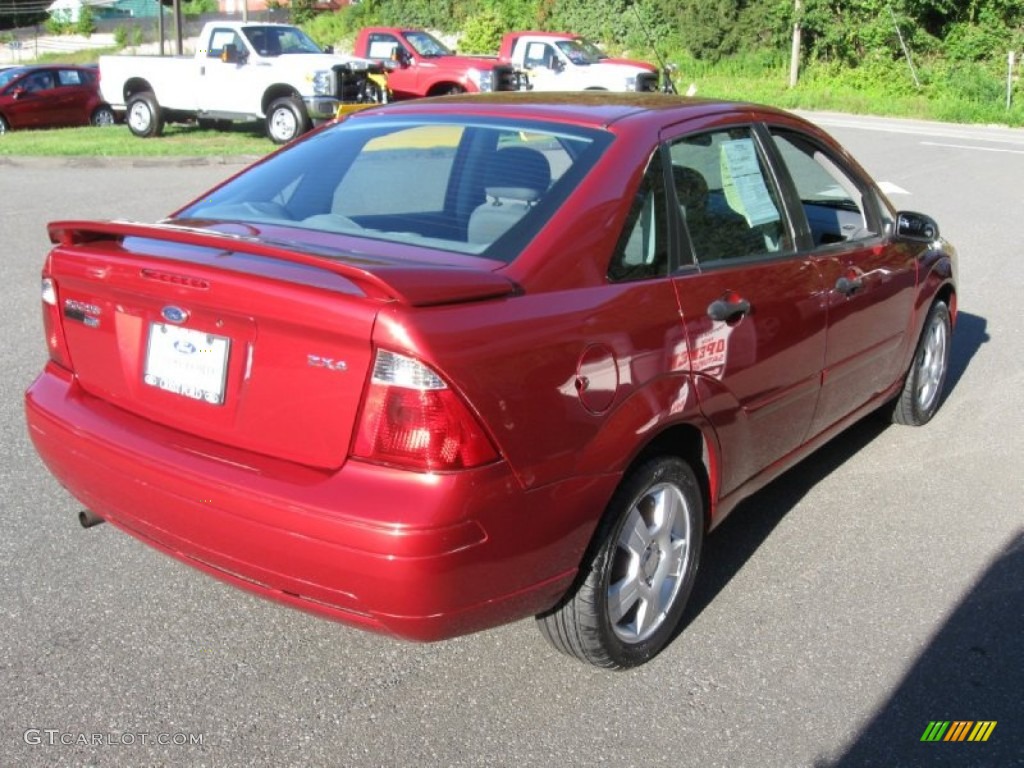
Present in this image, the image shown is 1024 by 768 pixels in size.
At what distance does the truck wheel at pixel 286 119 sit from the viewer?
18.8 metres

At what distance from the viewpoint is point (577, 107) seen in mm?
3889

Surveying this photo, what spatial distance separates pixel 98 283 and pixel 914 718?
2679mm

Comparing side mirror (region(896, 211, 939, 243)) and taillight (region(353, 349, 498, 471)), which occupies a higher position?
side mirror (region(896, 211, 939, 243))

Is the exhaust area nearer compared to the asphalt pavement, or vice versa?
the asphalt pavement

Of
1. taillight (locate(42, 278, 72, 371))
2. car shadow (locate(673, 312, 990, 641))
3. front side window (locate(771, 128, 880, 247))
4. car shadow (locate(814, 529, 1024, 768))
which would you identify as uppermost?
front side window (locate(771, 128, 880, 247))

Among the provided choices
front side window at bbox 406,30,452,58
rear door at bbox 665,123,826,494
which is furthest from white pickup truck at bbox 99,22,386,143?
rear door at bbox 665,123,826,494

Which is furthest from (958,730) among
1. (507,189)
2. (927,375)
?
(927,375)

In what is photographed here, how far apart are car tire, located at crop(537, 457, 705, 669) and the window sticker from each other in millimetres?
1051


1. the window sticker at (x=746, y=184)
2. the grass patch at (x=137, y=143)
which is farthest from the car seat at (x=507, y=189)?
the grass patch at (x=137, y=143)

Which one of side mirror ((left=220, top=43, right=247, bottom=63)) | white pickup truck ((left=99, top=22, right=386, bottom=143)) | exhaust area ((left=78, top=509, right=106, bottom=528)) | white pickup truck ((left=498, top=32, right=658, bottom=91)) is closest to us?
exhaust area ((left=78, top=509, right=106, bottom=528))

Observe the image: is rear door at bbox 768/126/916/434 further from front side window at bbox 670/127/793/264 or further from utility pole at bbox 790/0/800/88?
utility pole at bbox 790/0/800/88

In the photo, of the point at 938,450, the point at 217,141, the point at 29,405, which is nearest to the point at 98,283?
the point at 29,405

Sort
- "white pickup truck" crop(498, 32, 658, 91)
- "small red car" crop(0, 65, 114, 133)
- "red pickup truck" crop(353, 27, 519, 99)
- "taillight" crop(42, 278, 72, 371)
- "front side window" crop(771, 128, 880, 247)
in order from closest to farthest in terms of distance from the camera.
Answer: "taillight" crop(42, 278, 72, 371)
"front side window" crop(771, 128, 880, 247)
"red pickup truck" crop(353, 27, 519, 99)
"white pickup truck" crop(498, 32, 658, 91)
"small red car" crop(0, 65, 114, 133)

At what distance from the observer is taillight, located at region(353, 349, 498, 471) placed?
2.72m
